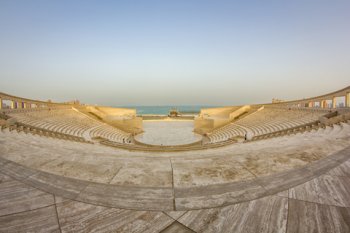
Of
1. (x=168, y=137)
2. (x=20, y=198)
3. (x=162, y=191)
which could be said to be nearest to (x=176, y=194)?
(x=162, y=191)

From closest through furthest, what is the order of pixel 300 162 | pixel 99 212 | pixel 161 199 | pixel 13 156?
pixel 99 212, pixel 161 199, pixel 300 162, pixel 13 156

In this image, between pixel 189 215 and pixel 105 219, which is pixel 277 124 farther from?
pixel 105 219

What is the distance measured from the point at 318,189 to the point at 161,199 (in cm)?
224

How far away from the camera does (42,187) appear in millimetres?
2404

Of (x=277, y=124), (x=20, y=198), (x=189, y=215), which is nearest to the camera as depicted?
(x=189, y=215)

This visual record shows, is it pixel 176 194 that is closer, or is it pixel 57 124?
pixel 176 194

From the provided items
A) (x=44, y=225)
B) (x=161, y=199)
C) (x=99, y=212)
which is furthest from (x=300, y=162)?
(x=44, y=225)

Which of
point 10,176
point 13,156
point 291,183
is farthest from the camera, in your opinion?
point 13,156

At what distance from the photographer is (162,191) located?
7.71 ft

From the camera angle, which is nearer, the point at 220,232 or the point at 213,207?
the point at 220,232

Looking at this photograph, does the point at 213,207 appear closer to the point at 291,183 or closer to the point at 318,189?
the point at 291,183

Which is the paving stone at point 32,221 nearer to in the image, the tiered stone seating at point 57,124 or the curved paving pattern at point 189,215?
the curved paving pattern at point 189,215

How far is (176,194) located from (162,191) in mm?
216

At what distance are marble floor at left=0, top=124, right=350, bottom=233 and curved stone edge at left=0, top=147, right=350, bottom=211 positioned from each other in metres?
0.01
